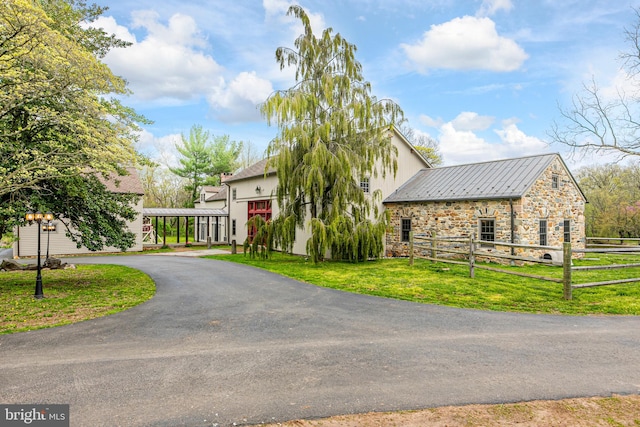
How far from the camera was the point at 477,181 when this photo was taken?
56.2ft

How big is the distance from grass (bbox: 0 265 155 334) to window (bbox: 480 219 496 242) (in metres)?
13.7

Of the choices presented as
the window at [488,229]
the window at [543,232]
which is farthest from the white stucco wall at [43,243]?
the window at [543,232]

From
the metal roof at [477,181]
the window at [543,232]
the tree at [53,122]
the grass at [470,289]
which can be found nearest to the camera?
the tree at [53,122]

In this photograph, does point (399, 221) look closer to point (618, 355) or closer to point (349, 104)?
point (349, 104)

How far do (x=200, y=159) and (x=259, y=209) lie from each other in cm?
1830

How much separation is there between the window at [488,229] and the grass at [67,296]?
1368 centimetres

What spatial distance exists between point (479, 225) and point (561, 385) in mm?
12988

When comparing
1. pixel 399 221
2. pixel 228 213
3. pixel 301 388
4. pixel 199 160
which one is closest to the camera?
pixel 301 388

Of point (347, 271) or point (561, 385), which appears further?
point (347, 271)

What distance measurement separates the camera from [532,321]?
6.57 metres

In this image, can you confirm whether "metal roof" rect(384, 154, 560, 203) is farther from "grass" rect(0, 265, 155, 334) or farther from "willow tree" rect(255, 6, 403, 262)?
"grass" rect(0, 265, 155, 334)

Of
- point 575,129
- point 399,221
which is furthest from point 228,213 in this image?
point 575,129

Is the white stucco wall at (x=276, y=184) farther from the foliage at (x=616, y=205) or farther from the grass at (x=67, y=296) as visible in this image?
the foliage at (x=616, y=205)

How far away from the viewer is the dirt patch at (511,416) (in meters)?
3.21
